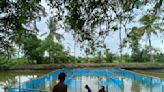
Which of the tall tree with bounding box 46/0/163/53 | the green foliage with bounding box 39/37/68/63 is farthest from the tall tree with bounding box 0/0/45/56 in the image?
the green foliage with bounding box 39/37/68/63

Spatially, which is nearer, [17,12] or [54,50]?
[17,12]

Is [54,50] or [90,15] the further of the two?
[54,50]

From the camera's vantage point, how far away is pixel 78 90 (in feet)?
51.6

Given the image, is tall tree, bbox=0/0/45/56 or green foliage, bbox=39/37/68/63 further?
green foliage, bbox=39/37/68/63

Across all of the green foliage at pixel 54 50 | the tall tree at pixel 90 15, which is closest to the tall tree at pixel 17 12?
the tall tree at pixel 90 15

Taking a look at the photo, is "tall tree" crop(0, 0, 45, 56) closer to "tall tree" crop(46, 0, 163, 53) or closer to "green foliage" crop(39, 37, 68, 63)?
"tall tree" crop(46, 0, 163, 53)

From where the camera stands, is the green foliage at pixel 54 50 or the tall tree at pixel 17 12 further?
the green foliage at pixel 54 50

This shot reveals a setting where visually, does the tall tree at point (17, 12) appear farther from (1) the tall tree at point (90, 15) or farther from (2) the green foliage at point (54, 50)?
(2) the green foliage at point (54, 50)

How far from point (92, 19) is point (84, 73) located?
26118 millimetres

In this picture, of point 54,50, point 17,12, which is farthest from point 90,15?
point 54,50

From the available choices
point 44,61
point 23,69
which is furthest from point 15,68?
point 44,61

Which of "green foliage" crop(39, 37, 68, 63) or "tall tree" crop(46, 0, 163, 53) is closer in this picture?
"tall tree" crop(46, 0, 163, 53)

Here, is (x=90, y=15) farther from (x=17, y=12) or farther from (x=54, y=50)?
(x=54, y=50)

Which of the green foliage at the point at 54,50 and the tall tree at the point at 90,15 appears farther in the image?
the green foliage at the point at 54,50
